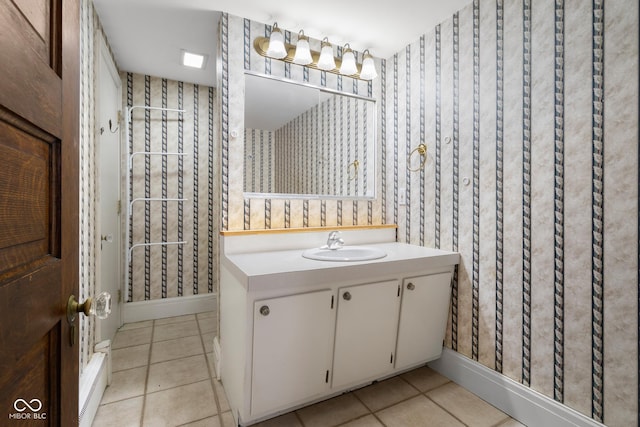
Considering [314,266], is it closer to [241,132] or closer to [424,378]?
→ [241,132]

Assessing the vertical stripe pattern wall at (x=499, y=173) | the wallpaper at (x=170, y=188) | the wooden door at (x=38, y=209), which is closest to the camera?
the wooden door at (x=38, y=209)

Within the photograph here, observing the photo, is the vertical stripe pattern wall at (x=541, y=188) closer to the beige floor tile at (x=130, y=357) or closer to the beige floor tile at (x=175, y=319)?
the beige floor tile at (x=130, y=357)

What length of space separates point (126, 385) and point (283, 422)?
3.31 ft

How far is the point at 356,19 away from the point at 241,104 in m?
0.91

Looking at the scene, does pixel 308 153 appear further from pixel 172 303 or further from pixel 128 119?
pixel 172 303

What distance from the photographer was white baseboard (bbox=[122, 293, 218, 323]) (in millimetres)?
2711

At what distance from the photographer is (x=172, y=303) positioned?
2857mm

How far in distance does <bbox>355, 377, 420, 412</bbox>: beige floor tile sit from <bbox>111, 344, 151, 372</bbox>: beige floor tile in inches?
58.3

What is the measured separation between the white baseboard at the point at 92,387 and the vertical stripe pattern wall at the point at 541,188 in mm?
1988

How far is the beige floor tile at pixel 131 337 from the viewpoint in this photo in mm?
2318

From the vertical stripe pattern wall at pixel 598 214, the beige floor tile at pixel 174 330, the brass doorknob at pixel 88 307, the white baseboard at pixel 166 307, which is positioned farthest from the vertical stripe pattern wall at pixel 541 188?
the white baseboard at pixel 166 307

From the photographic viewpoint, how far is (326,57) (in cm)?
205

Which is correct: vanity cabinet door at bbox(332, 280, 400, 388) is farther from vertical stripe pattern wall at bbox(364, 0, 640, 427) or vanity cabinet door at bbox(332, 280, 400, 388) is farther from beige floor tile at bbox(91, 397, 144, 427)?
beige floor tile at bbox(91, 397, 144, 427)

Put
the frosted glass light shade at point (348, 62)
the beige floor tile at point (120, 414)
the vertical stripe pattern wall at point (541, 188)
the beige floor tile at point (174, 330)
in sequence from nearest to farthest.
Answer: the vertical stripe pattern wall at point (541, 188), the beige floor tile at point (120, 414), the frosted glass light shade at point (348, 62), the beige floor tile at point (174, 330)
